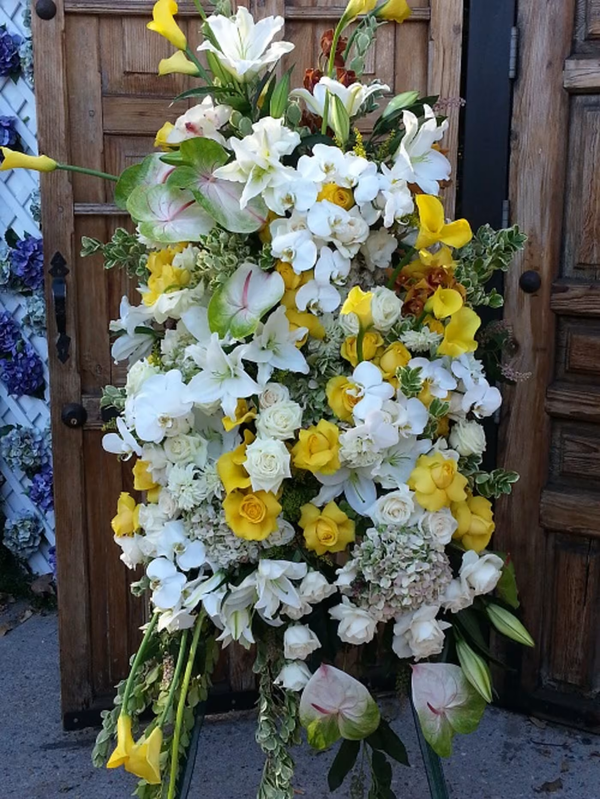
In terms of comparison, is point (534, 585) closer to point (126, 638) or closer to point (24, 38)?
point (126, 638)

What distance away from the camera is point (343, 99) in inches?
57.1

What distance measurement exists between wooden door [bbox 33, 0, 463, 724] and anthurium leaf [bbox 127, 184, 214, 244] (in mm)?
787

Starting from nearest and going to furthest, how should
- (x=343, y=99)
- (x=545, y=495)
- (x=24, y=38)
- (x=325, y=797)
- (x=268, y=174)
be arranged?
(x=268, y=174), (x=343, y=99), (x=325, y=797), (x=545, y=495), (x=24, y=38)

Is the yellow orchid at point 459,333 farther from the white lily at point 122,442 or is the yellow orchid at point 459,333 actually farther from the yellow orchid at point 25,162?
the yellow orchid at point 25,162

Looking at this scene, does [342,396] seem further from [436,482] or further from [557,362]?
[557,362]

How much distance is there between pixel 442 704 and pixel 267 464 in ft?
1.64

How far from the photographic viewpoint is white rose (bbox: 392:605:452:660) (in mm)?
1395

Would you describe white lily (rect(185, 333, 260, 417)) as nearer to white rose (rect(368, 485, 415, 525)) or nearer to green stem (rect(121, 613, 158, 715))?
white rose (rect(368, 485, 415, 525))

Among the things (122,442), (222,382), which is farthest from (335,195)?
(122,442)

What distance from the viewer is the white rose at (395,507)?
1371 mm

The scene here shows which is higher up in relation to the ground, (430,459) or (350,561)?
(430,459)

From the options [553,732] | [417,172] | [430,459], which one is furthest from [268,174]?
[553,732]

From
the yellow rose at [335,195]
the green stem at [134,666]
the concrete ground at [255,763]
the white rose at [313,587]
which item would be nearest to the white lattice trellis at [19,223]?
the concrete ground at [255,763]

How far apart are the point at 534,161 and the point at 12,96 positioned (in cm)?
184
